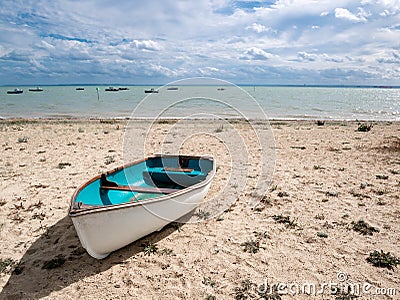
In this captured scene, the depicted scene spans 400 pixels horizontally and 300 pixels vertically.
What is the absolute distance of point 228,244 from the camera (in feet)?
15.2

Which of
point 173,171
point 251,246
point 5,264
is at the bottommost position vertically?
point 5,264

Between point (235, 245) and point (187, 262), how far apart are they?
90 centimetres

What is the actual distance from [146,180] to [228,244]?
2.64m

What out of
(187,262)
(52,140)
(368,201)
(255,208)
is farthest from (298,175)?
(52,140)

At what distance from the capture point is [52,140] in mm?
12664

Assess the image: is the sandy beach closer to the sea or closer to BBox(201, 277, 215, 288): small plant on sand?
BBox(201, 277, 215, 288): small plant on sand

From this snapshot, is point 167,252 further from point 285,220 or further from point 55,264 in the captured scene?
point 285,220

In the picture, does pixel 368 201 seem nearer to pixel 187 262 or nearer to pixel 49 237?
pixel 187 262

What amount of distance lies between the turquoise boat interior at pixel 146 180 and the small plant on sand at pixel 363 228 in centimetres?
307

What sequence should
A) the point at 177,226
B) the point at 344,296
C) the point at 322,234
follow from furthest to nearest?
1. the point at 177,226
2. the point at 322,234
3. the point at 344,296

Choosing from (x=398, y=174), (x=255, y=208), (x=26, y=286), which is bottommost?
(x=26, y=286)

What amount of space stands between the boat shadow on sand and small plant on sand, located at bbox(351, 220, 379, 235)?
348 centimetres

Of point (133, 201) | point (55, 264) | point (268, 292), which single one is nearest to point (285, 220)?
point (268, 292)

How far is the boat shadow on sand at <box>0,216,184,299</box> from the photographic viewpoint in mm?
3623
